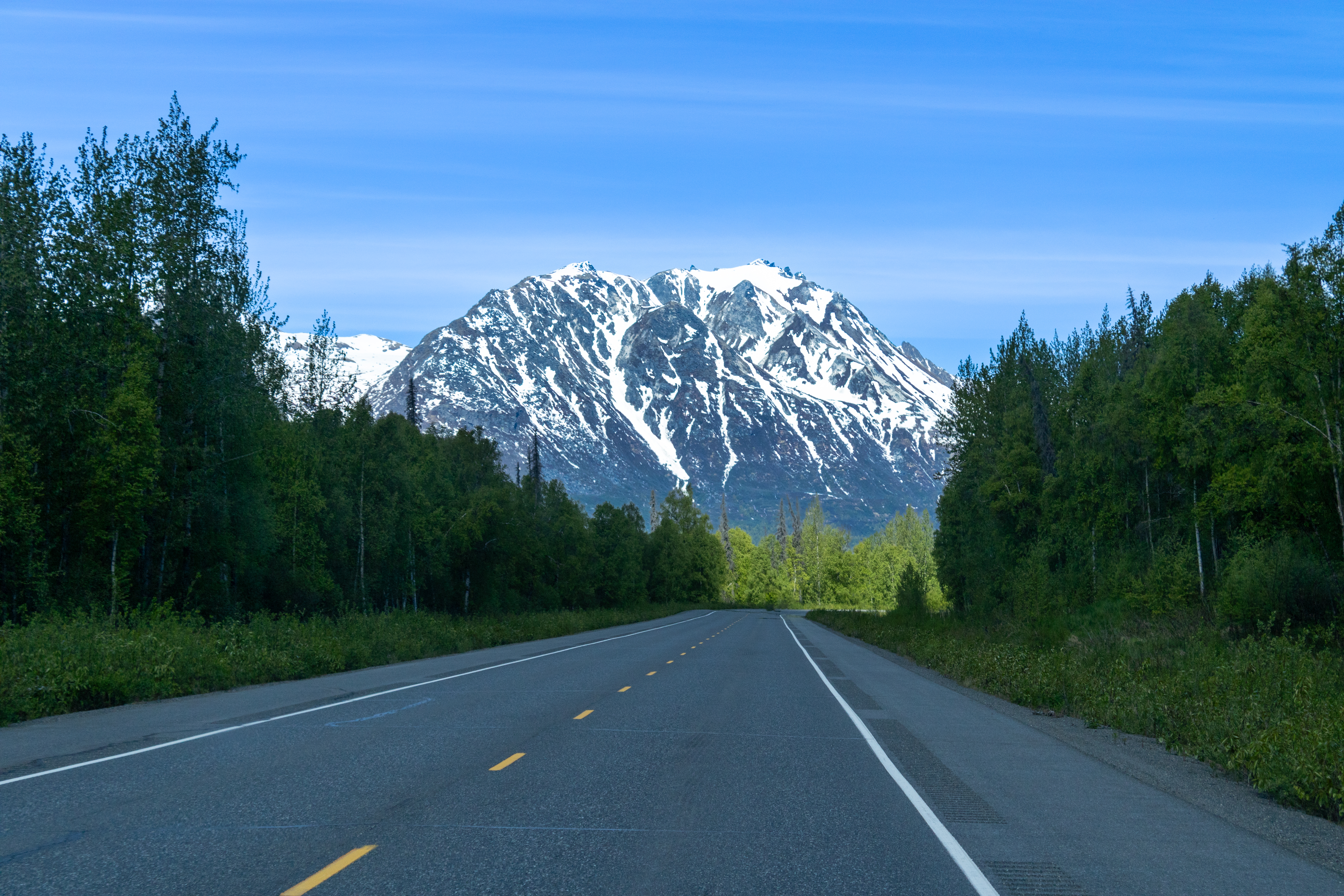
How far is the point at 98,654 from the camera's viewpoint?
17.6 meters

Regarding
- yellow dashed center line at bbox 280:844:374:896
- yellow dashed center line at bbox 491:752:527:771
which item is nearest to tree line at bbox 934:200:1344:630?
yellow dashed center line at bbox 491:752:527:771

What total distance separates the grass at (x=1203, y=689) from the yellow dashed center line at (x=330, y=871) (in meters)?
7.78

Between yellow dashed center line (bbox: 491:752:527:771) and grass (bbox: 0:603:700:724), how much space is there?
752cm

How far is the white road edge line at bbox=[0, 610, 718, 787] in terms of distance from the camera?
999 centimetres

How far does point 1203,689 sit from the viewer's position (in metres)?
14.8

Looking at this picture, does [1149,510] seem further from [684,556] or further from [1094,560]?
[684,556]

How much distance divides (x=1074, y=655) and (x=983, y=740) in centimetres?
989

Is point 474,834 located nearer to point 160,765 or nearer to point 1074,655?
point 160,765

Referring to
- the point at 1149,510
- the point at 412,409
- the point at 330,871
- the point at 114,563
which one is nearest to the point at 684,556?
the point at 412,409

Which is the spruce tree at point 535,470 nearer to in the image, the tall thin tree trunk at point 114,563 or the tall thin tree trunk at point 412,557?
the tall thin tree trunk at point 412,557

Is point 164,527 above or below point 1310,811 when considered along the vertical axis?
above

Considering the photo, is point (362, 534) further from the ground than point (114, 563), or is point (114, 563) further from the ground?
point (362, 534)

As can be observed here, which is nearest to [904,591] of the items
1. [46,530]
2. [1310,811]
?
[46,530]

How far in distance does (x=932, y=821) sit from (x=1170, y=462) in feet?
178
